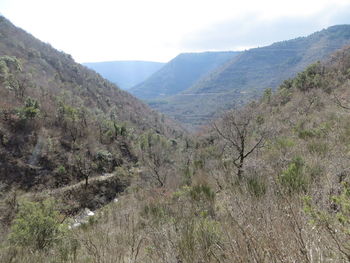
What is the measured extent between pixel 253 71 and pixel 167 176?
366ft

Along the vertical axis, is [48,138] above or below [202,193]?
below

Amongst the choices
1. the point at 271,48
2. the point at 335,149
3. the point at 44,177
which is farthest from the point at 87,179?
the point at 271,48

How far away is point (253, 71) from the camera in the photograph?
119 m

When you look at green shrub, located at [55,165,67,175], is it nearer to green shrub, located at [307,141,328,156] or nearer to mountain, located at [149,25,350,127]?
green shrub, located at [307,141,328,156]

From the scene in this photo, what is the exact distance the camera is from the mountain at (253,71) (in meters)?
92.9

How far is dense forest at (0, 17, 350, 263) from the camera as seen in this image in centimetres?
183

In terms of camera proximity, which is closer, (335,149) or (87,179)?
(335,149)

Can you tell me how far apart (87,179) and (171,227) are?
22.6 metres

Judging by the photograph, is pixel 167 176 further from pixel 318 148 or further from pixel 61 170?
pixel 318 148

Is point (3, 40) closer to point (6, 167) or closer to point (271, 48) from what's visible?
point (6, 167)

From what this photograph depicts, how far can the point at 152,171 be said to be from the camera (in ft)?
76.4

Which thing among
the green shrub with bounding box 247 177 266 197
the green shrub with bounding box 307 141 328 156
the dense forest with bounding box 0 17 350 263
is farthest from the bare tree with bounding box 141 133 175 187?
the green shrub with bounding box 247 177 266 197

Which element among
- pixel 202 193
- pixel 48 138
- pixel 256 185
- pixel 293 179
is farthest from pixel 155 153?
pixel 293 179

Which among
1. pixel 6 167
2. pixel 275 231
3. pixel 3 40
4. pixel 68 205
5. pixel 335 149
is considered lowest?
pixel 68 205
